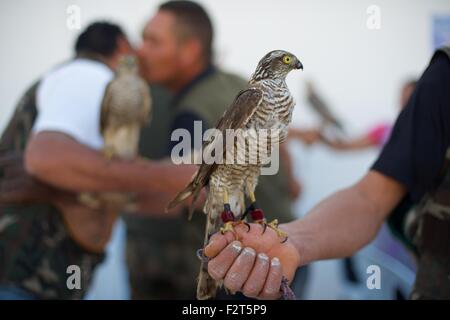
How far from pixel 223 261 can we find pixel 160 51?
217 cm

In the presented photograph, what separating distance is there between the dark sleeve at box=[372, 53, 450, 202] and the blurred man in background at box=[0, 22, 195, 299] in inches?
31.3

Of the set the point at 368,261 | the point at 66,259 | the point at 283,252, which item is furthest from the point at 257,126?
the point at 368,261

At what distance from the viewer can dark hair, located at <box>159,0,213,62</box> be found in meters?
3.37

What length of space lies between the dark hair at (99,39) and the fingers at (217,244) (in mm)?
2069

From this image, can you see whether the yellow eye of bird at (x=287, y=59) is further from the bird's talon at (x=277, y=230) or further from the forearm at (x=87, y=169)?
the forearm at (x=87, y=169)

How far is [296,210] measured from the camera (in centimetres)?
395

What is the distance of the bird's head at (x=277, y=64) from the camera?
1.47m

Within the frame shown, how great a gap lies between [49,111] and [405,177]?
1.56 meters

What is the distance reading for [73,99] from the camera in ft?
9.47

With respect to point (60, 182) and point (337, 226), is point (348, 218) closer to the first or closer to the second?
point (337, 226)

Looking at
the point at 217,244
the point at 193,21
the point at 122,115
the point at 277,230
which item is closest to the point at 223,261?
the point at 217,244

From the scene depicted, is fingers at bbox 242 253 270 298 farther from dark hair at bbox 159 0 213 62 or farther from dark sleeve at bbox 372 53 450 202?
dark hair at bbox 159 0 213 62

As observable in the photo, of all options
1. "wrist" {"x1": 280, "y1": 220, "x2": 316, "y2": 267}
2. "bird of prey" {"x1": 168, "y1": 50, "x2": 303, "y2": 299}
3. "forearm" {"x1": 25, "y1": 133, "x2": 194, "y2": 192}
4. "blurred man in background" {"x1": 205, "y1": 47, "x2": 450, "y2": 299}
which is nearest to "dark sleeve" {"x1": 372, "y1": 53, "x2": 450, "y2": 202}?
"blurred man in background" {"x1": 205, "y1": 47, "x2": 450, "y2": 299}
